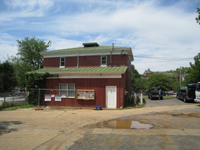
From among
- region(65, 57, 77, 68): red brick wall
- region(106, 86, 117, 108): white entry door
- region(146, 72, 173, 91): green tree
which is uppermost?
region(65, 57, 77, 68): red brick wall

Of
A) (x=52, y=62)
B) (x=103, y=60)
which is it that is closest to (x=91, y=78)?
(x=103, y=60)

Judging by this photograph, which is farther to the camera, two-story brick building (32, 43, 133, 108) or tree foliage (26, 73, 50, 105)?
tree foliage (26, 73, 50, 105)

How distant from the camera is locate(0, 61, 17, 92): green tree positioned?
126ft

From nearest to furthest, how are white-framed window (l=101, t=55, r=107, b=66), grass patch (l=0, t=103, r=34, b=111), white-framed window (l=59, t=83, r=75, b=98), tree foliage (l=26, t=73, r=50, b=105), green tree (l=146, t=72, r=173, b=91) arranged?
grass patch (l=0, t=103, r=34, b=111) → white-framed window (l=59, t=83, r=75, b=98) → tree foliage (l=26, t=73, r=50, b=105) → white-framed window (l=101, t=55, r=107, b=66) → green tree (l=146, t=72, r=173, b=91)

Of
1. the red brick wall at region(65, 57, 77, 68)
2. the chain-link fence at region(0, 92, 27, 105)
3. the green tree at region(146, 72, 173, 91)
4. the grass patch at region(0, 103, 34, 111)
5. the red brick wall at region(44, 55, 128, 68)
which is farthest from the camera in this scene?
the green tree at region(146, 72, 173, 91)

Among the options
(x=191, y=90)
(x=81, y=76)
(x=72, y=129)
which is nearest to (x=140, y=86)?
(x=191, y=90)

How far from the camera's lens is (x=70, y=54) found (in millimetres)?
22859

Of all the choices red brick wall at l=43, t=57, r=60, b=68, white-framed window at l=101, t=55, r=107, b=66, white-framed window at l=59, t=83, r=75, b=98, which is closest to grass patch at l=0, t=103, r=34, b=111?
white-framed window at l=59, t=83, r=75, b=98

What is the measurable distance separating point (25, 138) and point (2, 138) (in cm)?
102

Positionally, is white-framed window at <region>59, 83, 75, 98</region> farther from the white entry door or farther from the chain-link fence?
the chain-link fence

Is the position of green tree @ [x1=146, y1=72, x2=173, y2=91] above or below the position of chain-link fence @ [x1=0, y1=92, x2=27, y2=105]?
above

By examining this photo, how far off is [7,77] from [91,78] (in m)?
27.6

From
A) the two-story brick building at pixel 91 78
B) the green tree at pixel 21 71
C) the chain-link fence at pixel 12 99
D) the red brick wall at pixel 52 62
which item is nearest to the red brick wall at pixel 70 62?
the two-story brick building at pixel 91 78

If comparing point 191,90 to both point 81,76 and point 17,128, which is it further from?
point 17,128
